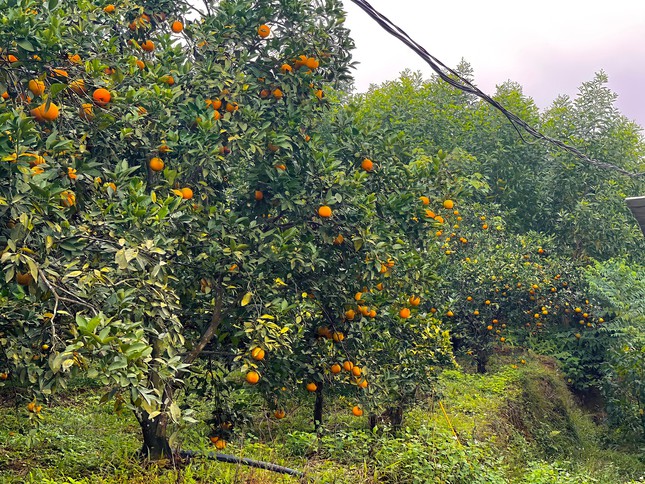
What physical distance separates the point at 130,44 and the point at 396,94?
12.7 metres

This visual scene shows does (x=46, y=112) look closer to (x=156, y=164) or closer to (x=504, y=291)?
(x=156, y=164)

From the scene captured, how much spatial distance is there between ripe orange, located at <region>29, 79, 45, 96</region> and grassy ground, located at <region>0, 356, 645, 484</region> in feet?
6.84

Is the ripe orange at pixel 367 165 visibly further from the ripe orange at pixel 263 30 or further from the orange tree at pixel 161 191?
the ripe orange at pixel 263 30

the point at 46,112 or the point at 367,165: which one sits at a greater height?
the point at 367,165

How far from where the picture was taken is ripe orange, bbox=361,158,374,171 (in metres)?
5.15

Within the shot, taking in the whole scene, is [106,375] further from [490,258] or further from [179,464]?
[490,258]

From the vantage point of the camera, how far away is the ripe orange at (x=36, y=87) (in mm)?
3377

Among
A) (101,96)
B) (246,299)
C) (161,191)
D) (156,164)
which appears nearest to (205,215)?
(161,191)

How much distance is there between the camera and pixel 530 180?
47.7 ft

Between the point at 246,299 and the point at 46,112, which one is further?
the point at 246,299

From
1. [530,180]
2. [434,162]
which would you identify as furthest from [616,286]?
[434,162]

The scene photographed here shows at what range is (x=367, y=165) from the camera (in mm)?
5152

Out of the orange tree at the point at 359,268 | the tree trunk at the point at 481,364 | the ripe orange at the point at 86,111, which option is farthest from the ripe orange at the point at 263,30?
the tree trunk at the point at 481,364

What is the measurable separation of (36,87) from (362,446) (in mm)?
3754
